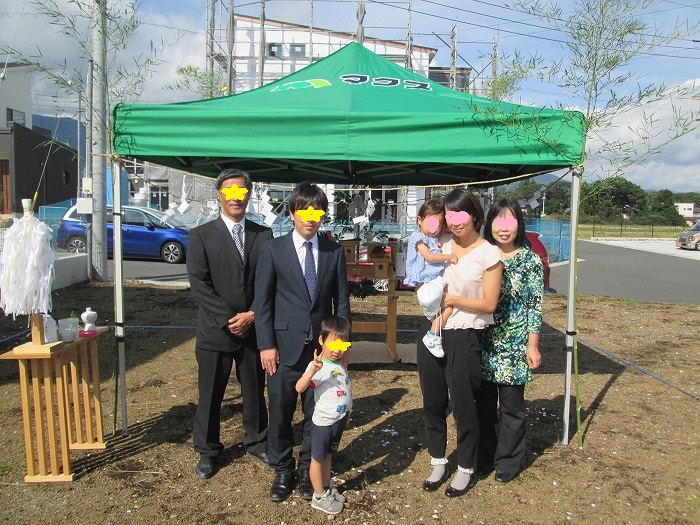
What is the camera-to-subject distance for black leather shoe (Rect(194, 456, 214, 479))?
3047 millimetres

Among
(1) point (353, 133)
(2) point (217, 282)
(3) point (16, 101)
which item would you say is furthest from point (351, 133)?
(3) point (16, 101)

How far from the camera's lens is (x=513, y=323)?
2.98 m

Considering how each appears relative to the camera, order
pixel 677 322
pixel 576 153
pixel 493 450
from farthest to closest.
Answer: pixel 677 322
pixel 576 153
pixel 493 450

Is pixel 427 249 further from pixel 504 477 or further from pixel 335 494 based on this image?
pixel 335 494

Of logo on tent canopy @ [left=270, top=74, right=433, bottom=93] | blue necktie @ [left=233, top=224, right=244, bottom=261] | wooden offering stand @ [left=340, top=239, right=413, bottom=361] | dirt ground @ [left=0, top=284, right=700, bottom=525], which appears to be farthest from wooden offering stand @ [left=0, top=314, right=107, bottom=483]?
wooden offering stand @ [left=340, top=239, right=413, bottom=361]

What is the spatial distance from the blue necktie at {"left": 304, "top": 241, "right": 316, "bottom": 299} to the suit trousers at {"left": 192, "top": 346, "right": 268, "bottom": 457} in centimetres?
60

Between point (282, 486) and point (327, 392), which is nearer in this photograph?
point (327, 392)

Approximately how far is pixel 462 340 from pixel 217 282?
1.37 m

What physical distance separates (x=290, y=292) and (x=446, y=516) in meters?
1.38

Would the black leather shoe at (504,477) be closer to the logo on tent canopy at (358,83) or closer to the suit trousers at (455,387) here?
the suit trousers at (455,387)

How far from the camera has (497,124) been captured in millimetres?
3490

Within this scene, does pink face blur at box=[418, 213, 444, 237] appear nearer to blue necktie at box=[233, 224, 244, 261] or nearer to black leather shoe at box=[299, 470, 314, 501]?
blue necktie at box=[233, 224, 244, 261]

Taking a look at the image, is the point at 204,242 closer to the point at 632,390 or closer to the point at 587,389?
the point at 587,389

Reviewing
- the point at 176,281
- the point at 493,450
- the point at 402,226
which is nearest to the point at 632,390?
the point at 493,450
